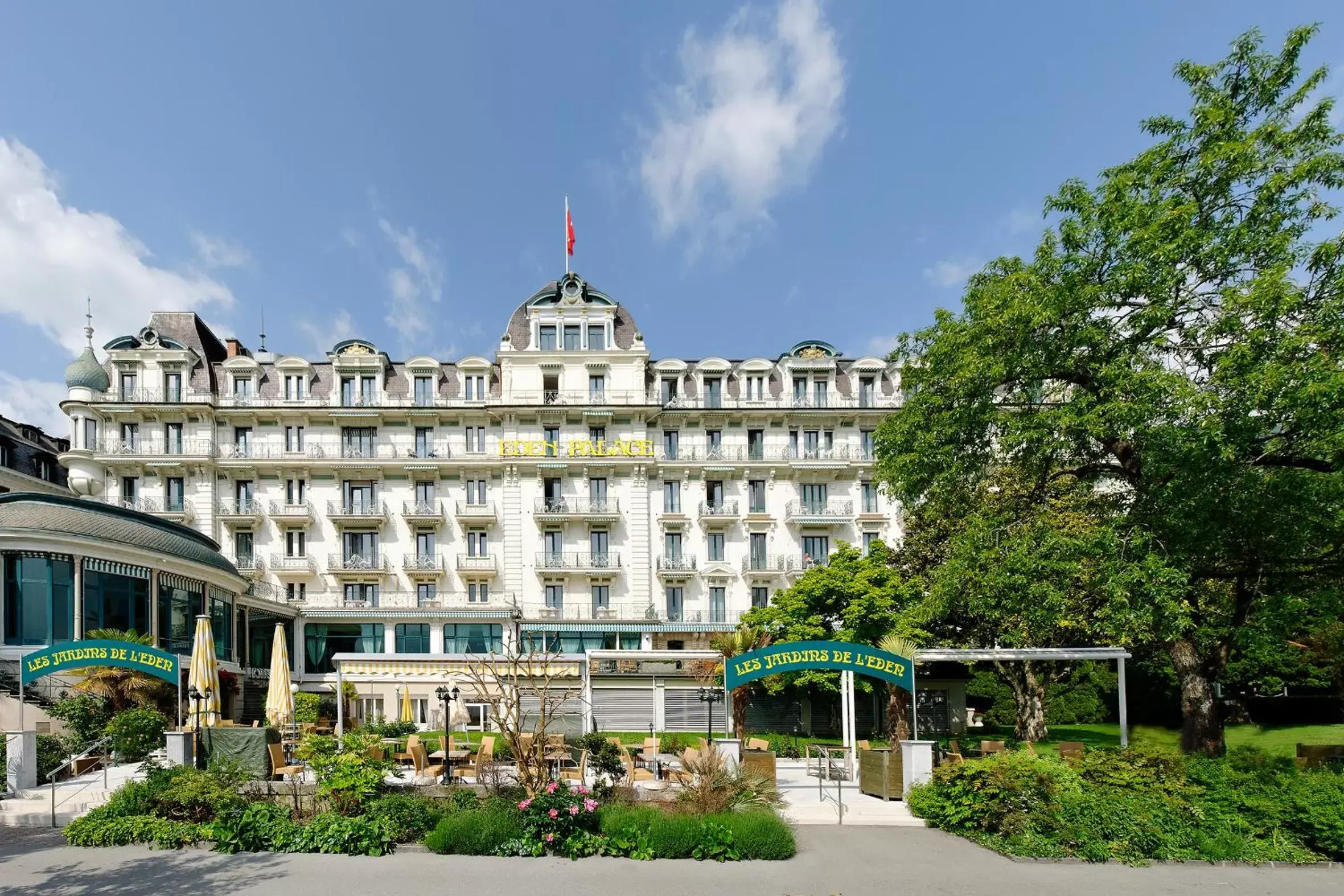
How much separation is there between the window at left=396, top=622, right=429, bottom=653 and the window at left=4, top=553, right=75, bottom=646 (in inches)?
549

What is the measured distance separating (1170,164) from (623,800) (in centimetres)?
1639

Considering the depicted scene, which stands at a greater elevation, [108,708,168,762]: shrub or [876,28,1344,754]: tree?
[876,28,1344,754]: tree

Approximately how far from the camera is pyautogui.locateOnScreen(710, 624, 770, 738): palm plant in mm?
21328

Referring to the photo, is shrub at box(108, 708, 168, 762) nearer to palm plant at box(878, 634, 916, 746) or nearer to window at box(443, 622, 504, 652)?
window at box(443, 622, 504, 652)

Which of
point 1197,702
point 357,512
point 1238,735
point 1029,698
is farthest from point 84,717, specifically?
point 1238,735

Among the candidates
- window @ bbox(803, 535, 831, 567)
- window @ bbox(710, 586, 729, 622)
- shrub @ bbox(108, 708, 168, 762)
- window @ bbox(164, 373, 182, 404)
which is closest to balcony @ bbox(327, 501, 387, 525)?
window @ bbox(164, 373, 182, 404)

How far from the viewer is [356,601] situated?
116 feet

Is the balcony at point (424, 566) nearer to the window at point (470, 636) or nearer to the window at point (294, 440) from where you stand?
the window at point (470, 636)

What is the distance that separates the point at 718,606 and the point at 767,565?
3.13 meters

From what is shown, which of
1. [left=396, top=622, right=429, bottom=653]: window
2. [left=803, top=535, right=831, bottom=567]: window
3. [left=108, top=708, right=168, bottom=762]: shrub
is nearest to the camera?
[left=108, top=708, right=168, bottom=762]: shrub

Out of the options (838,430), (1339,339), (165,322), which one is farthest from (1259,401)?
(165,322)

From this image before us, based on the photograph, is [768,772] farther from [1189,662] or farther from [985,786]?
[1189,662]

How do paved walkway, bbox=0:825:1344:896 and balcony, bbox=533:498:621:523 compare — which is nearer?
paved walkway, bbox=0:825:1344:896

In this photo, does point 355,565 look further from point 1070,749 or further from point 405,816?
point 1070,749
